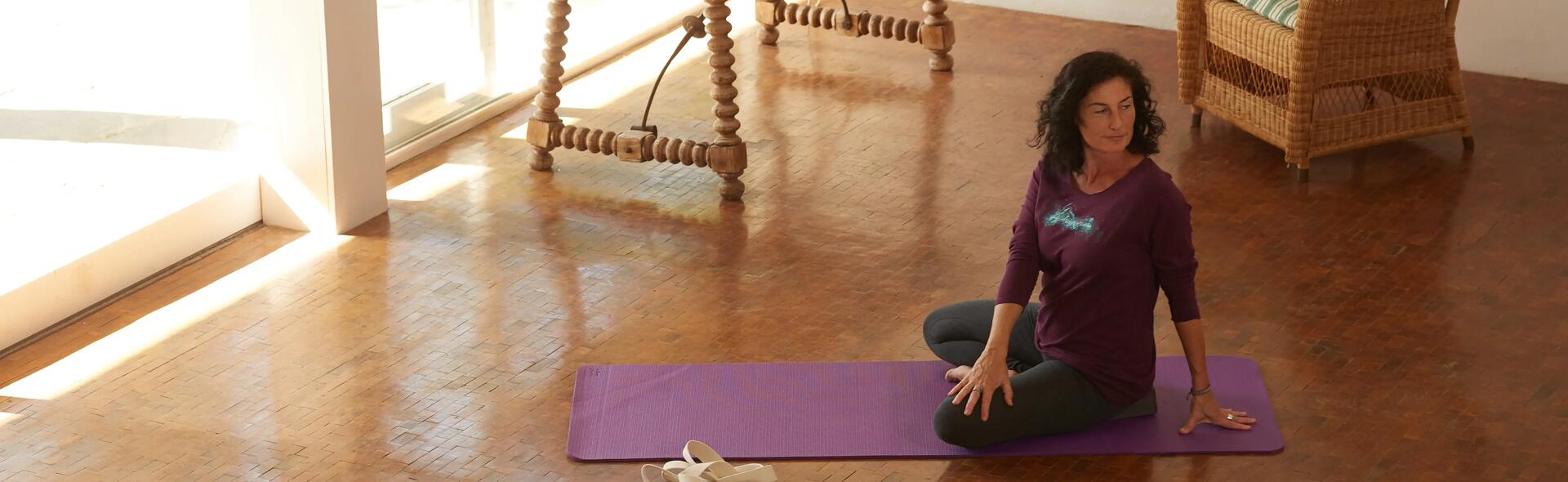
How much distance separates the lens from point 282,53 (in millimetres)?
4082

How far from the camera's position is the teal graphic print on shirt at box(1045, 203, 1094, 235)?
3.00 m

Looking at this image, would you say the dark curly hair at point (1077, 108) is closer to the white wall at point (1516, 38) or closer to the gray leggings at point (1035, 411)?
the gray leggings at point (1035, 411)

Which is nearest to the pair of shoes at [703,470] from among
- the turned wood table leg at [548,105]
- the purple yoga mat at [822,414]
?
the purple yoga mat at [822,414]

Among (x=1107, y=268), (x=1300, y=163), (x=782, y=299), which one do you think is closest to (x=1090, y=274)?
(x=1107, y=268)

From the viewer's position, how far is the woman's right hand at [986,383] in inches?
119

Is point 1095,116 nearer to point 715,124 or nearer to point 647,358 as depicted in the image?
point 647,358

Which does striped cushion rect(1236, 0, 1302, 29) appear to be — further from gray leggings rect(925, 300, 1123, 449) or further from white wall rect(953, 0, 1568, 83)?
gray leggings rect(925, 300, 1123, 449)

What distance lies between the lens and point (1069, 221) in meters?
3.03

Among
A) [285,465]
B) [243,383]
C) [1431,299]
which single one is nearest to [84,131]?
[243,383]

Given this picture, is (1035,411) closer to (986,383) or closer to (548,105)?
(986,383)

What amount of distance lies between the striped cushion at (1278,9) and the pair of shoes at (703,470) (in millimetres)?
2345

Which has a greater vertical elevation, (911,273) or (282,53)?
(282,53)

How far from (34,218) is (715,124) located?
1703mm

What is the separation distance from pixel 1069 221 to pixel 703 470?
798 millimetres
